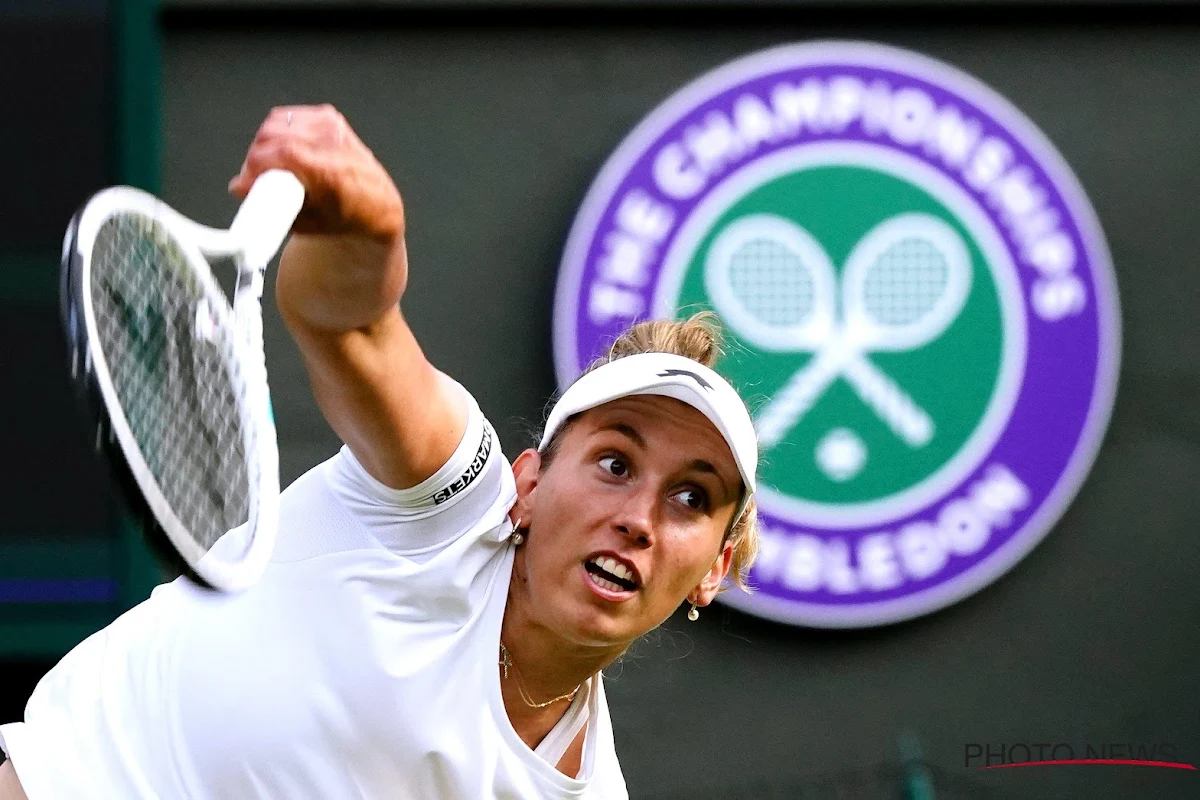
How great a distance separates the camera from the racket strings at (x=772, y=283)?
4.15 m

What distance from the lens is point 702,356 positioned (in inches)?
94.3

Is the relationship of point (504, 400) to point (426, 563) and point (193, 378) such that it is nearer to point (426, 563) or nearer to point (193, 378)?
point (426, 563)

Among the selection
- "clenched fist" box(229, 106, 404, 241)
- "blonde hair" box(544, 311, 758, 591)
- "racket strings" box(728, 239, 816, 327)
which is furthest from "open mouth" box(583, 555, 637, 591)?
"racket strings" box(728, 239, 816, 327)

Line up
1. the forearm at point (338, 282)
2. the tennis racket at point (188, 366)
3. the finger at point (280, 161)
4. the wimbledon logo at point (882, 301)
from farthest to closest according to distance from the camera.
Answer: the wimbledon logo at point (882, 301)
the forearm at point (338, 282)
the finger at point (280, 161)
the tennis racket at point (188, 366)

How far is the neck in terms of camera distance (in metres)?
2.21

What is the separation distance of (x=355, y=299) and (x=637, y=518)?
48 cm

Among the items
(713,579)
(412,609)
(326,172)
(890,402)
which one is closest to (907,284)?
(890,402)

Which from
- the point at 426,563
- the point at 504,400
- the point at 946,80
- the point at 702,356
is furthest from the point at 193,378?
the point at 946,80

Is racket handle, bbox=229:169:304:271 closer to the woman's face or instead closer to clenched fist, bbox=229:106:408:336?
clenched fist, bbox=229:106:408:336

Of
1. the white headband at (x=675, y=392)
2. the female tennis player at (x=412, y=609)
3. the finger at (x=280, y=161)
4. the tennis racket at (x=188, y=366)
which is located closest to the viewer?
the tennis racket at (x=188, y=366)

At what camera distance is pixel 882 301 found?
419cm

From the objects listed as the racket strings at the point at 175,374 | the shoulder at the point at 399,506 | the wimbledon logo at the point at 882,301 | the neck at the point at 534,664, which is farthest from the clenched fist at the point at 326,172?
the wimbledon logo at the point at 882,301

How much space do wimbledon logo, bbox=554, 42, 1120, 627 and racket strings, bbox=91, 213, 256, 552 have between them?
235 cm

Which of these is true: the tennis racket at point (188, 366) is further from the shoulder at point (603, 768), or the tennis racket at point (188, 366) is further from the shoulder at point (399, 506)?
the shoulder at point (603, 768)
